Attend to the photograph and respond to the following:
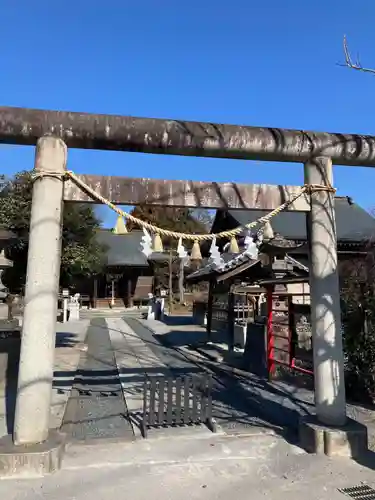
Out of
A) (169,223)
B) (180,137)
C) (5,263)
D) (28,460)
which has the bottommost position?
(28,460)

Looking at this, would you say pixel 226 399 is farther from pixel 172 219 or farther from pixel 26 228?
pixel 172 219

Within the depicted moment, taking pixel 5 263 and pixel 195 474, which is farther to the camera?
pixel 5 263

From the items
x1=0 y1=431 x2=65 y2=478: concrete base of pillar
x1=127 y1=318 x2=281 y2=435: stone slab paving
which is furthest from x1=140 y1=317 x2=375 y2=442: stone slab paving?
x1=0 y1=431 x2=65 y2=478: concrete base of pillar

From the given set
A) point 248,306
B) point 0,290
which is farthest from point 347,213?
point 0,290

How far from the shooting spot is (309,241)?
5.48m

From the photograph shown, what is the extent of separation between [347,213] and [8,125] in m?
24.6

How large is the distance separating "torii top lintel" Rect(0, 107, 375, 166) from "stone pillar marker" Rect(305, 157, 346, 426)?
312mm

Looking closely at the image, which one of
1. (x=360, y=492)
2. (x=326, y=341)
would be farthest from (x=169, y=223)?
(x=360, y=492)

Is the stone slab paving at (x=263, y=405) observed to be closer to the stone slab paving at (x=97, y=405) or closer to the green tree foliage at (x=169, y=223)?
the stone slab paving at (x=97, y=405)

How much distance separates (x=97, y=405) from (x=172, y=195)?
4.50 metres

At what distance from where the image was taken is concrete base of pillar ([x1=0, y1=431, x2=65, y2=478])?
4.17 m

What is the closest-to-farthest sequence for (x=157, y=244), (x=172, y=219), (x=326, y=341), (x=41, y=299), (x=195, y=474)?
(x=195, y=474) < (x=41, y=299) < (x=326, y=341) < (x=157, y=244) < (x=172, y=219)

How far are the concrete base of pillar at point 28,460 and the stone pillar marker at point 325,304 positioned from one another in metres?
3.23

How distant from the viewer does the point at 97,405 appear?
7.49 m
